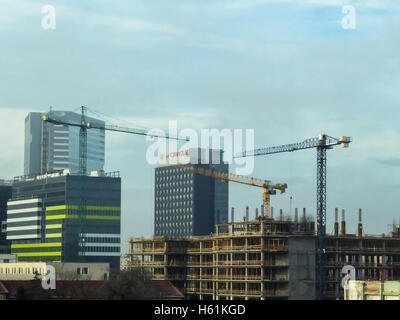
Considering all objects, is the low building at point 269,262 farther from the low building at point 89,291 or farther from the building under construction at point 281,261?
the low building at point 89,291

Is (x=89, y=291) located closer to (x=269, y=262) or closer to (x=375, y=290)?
(x=375, y=290)

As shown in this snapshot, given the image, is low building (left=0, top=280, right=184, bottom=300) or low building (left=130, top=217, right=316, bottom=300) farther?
low building (left=130, top=217, right=316, bottom=300)

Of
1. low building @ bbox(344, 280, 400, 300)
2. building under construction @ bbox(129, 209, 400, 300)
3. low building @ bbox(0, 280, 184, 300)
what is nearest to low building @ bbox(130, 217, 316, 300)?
building under construction @ bbox(129, 209, 400, 300)

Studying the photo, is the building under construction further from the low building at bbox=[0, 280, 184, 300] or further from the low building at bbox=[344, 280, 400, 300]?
the low building at bbox=[0, 280, 184, 300]

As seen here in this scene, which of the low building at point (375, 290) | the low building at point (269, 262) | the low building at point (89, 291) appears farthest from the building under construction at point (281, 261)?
the low building at point (89, 291)

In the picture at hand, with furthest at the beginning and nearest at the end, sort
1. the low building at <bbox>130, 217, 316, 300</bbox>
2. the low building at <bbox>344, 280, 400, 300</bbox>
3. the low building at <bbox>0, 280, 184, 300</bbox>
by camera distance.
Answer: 1. the low building at <bbox>130, 217, 316, 300</bbox>
2. the low building at <bbox>344, 280, 400, 300</bbox>
3. the low building at <bbox>0, 280, 184, 300</bbox>

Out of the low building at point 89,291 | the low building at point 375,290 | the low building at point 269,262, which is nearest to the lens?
the low building at point 89,291

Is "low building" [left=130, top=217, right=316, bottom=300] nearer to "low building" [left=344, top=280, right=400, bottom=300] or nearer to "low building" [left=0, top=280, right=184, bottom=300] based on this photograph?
"low building" [left=344, top=280, right=400, bottom=300]

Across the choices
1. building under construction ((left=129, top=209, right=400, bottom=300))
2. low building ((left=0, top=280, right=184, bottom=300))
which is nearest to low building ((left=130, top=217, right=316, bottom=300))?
building under construction ((left=129, top=209, right=400, bottom=300))

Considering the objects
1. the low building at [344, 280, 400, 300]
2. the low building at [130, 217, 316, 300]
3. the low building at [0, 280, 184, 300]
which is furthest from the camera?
the low building at [130, 217, 316, 300]

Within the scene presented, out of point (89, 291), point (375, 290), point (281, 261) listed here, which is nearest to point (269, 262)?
point (281, 261)

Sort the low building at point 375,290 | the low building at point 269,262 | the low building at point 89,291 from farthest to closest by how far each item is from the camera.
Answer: the low building at point 269,262 < the low building at point 375,290 < the low building at point 89,291
